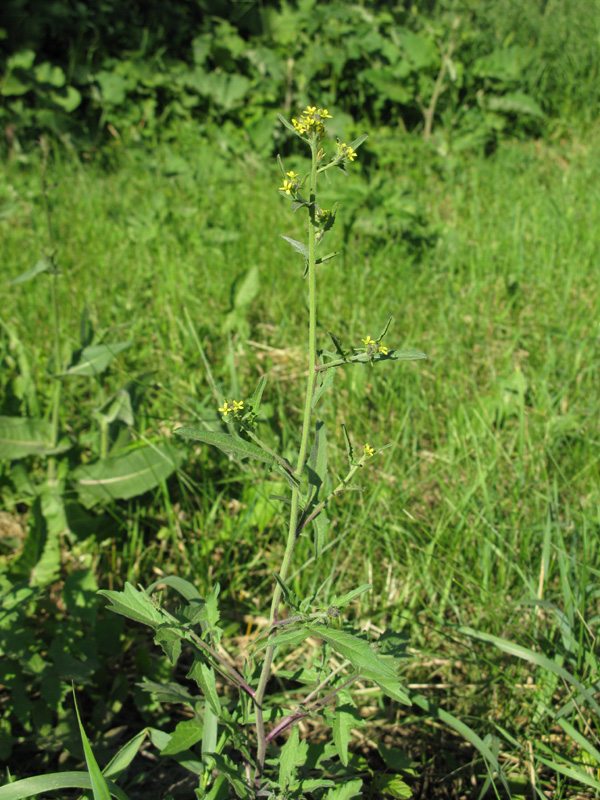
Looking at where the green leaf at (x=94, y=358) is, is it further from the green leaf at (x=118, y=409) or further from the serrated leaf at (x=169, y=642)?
the serrated leaf at (x=169, y=642)

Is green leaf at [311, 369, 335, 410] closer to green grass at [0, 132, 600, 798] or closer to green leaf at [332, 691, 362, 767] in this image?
green leaf at [332, 691, 362, 767]

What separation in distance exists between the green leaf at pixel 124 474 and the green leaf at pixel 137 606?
0.81m

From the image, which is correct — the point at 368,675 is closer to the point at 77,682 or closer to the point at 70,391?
the point at 77,682

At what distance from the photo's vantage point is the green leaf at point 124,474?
6.31 feet

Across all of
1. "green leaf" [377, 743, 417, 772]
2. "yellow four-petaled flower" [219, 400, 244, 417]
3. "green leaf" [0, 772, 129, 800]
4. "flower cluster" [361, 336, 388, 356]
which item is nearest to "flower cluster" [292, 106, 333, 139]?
"flower cluster" [361, 336, 388, 356]

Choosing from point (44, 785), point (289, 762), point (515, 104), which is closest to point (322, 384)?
point (289, 762)

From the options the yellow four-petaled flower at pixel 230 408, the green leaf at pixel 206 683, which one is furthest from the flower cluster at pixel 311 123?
the green leaf at pixel 206 683

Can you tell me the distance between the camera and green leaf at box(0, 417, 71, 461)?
190 centimetres

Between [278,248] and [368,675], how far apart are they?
2.60 m

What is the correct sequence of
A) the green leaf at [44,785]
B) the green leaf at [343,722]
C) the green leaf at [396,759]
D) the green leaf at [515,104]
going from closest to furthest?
the green leaf at [44,785] → the green leaf at [343,722] → the green leaf at [396,759] → the green leaf at [515,104]

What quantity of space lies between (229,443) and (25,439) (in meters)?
1.18

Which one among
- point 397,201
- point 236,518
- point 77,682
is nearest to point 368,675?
point 77,682

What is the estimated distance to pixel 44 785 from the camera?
1.06 m

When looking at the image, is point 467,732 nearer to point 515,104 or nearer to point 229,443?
point 229,443
